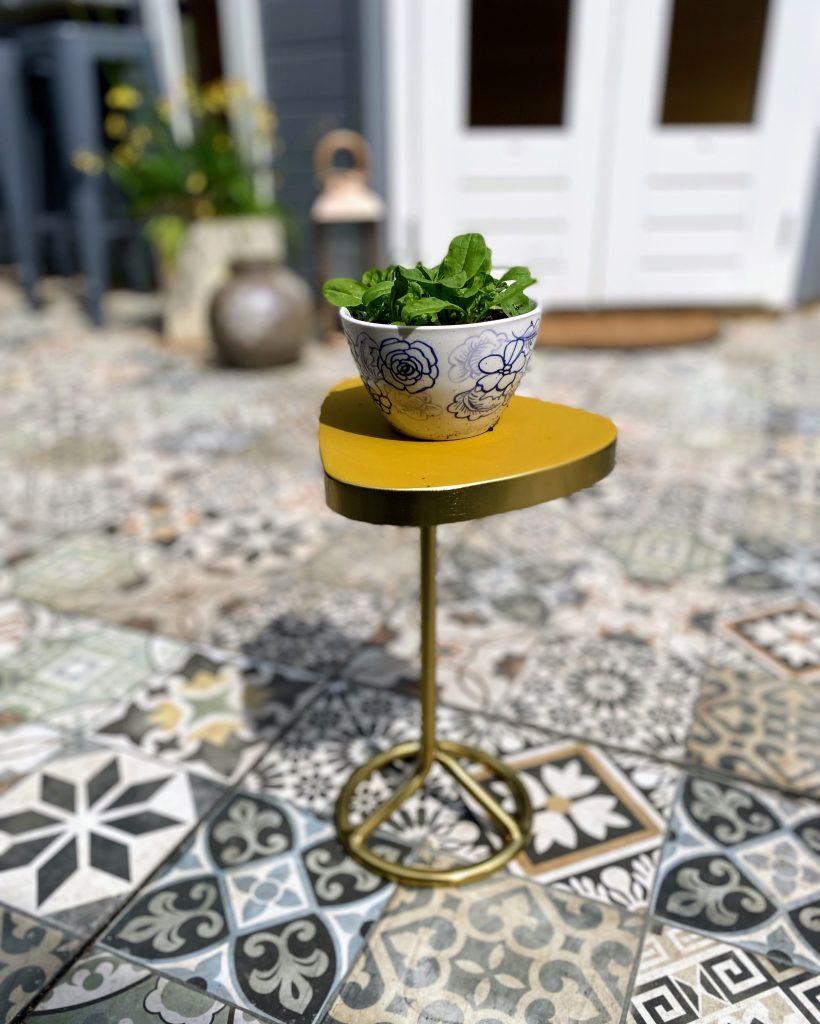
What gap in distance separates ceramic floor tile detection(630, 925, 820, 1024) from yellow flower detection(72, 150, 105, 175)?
3826 millimetres

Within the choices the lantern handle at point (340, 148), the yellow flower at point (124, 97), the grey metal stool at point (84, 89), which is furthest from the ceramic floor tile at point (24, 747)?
the yellow flower at point (124, 97)

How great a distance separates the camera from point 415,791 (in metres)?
1.22

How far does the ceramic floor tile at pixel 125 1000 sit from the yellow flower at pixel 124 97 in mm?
3856

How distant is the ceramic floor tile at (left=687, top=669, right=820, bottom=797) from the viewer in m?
1.29

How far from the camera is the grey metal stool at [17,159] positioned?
3871 mm

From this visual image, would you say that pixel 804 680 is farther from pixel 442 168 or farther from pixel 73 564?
pixel 442 168

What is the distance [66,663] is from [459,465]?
109 cm

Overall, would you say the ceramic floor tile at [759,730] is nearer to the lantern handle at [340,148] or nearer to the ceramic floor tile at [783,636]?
the ceramic floor tile at [783,636]

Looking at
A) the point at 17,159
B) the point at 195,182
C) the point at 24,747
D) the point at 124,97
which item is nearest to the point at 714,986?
the point at 24,747

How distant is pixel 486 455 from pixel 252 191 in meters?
3.26

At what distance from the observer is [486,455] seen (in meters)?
0.87

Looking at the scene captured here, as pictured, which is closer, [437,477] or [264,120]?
[437,477]

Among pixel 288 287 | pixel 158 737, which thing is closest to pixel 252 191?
pixel 288 287

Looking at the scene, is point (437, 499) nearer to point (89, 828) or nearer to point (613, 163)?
point (89, 828)
